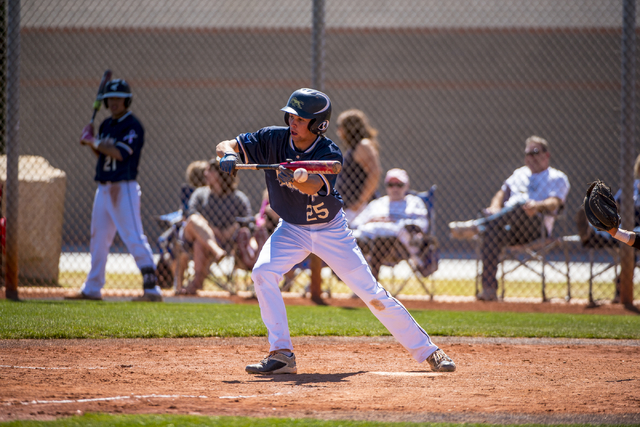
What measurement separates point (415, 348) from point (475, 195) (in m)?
11.5

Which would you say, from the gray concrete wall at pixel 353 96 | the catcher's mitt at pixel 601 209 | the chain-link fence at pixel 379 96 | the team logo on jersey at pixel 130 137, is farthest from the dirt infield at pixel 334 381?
the gray concrete wall at pixel 353 96

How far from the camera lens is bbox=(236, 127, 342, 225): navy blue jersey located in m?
4.31

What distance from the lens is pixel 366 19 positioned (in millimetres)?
13477

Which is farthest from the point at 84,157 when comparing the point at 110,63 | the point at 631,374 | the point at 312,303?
the point at 631,374

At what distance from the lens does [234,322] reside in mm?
6055

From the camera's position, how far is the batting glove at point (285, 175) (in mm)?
3832

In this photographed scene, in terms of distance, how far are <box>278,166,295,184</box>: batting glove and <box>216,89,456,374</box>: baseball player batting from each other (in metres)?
0.32

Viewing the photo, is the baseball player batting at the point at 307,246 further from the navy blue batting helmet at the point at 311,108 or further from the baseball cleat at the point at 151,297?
the baseball cleat at the point at 151,297

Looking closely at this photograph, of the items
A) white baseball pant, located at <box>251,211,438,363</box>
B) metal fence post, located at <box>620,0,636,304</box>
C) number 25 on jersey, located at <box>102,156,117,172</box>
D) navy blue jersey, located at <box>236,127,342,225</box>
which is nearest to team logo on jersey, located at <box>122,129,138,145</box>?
number 25 on jersey, located at <box>102,156,117,172</box>

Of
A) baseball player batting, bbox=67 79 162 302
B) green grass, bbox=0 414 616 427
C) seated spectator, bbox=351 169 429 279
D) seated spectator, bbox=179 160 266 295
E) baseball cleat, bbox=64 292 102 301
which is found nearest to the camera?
green grass, bbox=0 414 616 427

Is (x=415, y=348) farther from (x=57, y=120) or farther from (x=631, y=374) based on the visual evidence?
(x=57, y=120)

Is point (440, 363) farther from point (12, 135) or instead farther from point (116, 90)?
point (12, 135)

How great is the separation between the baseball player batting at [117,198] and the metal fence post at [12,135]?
2.44ft

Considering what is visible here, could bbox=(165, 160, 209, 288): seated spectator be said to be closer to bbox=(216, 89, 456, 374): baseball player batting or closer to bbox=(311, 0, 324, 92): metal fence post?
bbox=(311, 0, 324, 92): metal fence post
